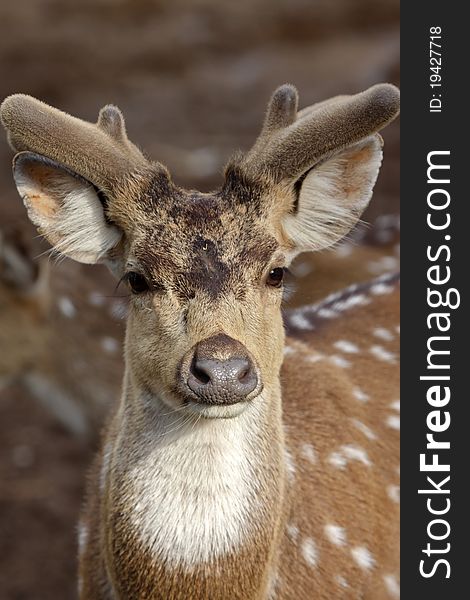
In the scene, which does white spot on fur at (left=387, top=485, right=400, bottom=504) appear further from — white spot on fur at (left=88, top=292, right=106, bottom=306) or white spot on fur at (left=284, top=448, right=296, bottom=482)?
white spot on fur at (left=88, top=292, right=106, bottom=306)

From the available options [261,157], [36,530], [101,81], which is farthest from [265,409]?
[101,81]

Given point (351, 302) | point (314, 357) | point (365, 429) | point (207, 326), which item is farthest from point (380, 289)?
point (207, 326)

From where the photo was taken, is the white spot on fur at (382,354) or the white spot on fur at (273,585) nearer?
the white spot on fur at (273,585)

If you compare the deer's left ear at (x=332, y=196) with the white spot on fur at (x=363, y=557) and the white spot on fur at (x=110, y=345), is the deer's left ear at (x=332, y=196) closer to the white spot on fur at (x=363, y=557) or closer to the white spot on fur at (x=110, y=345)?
the white spot on fur at (x=363, y=557)

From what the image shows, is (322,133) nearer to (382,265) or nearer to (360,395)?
→ (360,395)

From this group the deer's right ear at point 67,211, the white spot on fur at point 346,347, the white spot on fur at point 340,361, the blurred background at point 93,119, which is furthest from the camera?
the blurred background at point 93,119

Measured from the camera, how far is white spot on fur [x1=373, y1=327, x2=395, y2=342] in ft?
13.5

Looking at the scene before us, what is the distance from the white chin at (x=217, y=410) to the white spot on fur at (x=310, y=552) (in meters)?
0.69

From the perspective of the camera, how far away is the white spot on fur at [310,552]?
317cm

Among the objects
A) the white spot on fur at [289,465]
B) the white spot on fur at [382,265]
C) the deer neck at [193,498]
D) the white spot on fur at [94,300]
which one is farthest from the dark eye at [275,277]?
the white spot on fur at [94,300]

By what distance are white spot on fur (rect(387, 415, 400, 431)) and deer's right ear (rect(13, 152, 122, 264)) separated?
1.30m

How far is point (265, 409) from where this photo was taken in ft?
9.74

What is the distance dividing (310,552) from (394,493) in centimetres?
54

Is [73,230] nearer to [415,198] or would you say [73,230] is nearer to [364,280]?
[415,198]
